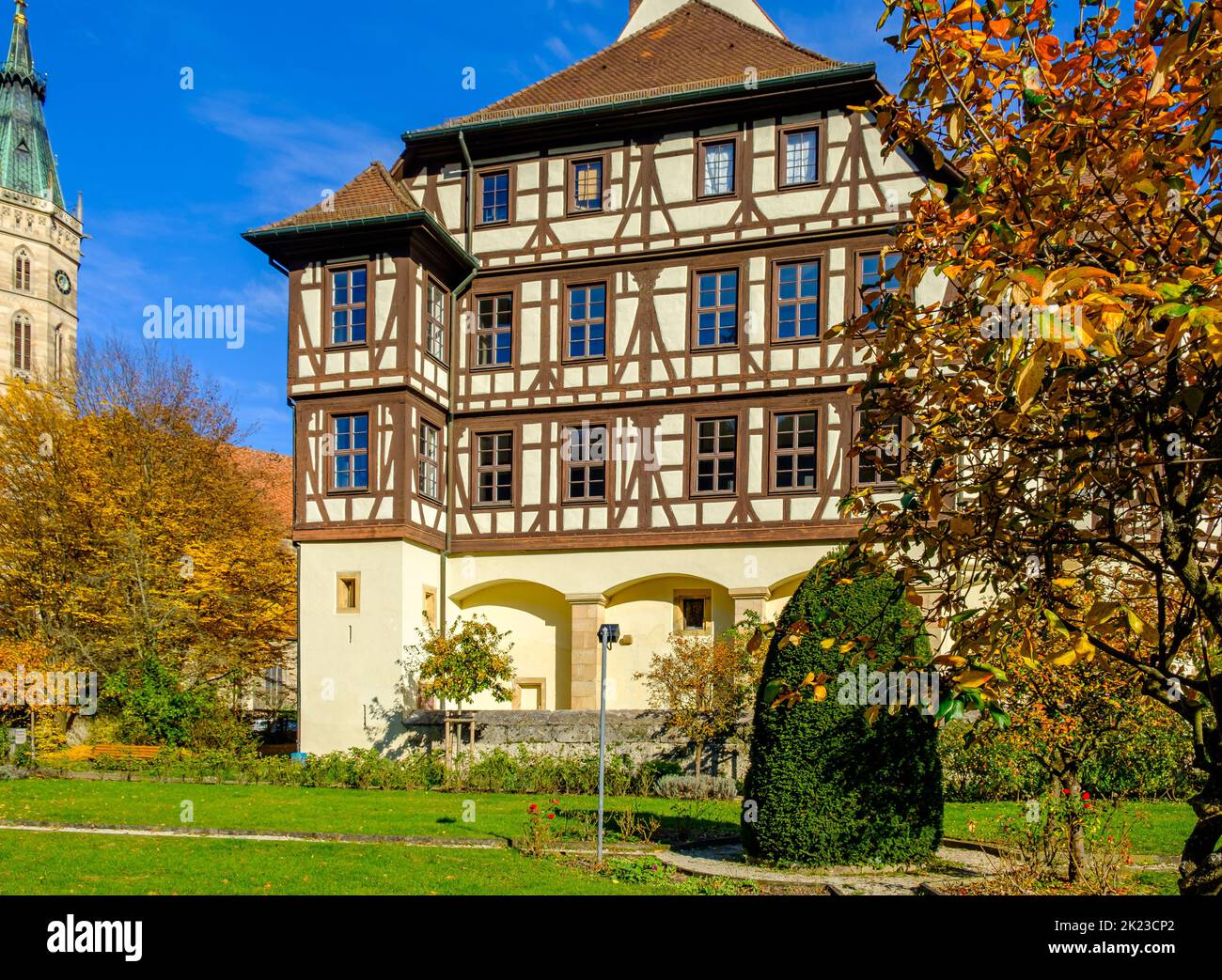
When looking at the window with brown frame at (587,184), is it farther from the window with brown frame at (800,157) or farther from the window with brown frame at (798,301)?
the window with brown frame at (798,301)

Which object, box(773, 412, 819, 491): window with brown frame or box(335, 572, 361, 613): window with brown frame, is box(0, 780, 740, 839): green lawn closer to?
box(335, 572, 361, 613): window with brown frame

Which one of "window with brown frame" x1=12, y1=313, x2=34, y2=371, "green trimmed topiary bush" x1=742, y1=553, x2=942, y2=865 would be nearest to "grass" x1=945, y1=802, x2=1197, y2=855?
"green trimmed topiary bush" x1=742, y1=553, x2=942, y2=865

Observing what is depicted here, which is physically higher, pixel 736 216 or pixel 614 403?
pixel 736 216

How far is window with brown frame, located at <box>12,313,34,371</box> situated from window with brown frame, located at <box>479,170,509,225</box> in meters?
54.5

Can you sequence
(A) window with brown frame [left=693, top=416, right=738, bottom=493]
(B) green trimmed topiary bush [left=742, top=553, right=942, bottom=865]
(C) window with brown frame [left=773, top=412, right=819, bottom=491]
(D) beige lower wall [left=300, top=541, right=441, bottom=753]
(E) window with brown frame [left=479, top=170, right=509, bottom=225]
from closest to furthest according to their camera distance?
(B) green trimmed topiary bush [left=742, top=553, right=942, bottom=865] < (D) beige lower wall [left=300, top=541, right=441, bottom=753] < (C) window with brown frame [left=773, top=412, right=819, bottom=491] < (A) window with brown frame [left=693, top=416, right=738, bottom=493] < (E) window with brown frame [left=479, top=170, right=509, bottom=225]

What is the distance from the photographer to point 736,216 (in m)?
23.7

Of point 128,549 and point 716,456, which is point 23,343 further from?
point 716,456

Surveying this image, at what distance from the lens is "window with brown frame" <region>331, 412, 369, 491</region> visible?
23422 mm

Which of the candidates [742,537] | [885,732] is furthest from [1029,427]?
[742,537]

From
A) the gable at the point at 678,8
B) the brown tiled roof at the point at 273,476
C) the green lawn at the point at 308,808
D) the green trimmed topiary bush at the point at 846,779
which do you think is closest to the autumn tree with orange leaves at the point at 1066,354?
the green trimmed topiary bush at the point at 846,779

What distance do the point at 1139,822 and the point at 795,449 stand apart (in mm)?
10236
